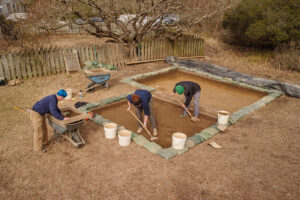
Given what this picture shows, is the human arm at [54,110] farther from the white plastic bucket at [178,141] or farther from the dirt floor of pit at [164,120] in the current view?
the white plastic bucket at [178,141]

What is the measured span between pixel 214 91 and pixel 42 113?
22.6ft

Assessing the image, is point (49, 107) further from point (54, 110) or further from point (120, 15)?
point (120, 15)

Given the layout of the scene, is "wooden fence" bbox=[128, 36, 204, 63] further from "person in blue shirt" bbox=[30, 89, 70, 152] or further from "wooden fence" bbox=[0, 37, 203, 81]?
"person in blue shirt" bbox=[30, 89, 70, 152]

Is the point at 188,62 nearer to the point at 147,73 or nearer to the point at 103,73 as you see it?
the point at 147,73

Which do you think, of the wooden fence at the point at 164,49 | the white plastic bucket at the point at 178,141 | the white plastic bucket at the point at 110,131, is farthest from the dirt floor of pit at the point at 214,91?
the white plastic bucket at the point at 110,131

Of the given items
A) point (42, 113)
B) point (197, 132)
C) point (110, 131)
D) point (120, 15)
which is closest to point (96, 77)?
point (110, 131)

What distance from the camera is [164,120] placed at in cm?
704

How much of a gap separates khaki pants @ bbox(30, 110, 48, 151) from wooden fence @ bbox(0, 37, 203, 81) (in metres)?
5.58

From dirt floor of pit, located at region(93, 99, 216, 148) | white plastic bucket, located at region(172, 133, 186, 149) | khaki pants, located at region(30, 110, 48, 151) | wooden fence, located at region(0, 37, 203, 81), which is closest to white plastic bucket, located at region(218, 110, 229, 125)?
dirt floor of pit, located at region(93, 99, 216, 148)

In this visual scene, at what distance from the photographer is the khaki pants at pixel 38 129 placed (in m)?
5.08

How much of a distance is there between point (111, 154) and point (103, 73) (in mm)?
3942

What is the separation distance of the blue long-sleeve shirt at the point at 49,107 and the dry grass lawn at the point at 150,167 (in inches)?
39.0

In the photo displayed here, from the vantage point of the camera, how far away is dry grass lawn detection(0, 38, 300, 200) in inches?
169

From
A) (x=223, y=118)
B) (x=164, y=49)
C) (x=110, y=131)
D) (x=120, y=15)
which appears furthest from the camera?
(x=164, y=49)
